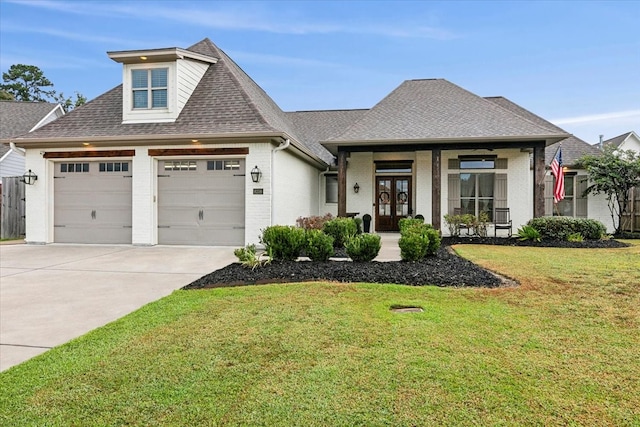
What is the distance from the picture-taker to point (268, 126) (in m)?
10.1

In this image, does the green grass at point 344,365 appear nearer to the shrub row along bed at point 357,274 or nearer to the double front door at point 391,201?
the shrub row along bed at point 357,274

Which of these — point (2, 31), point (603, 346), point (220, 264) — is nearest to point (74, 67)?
point (2, 31)

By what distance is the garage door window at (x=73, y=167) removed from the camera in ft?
37.0

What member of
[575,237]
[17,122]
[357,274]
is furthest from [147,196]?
[17,122]

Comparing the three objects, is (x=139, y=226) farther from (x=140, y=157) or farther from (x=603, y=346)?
(x=603, y=346)

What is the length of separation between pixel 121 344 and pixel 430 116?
40.8 feet

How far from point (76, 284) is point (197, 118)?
20.4 ft

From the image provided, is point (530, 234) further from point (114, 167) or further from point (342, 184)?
point (114, 167)

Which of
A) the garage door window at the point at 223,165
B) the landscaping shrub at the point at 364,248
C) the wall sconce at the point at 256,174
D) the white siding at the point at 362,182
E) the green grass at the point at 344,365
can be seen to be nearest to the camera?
the green grass at the point at 344,365

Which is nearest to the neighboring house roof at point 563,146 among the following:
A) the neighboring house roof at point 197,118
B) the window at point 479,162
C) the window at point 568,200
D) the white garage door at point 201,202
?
the window at point 568,200

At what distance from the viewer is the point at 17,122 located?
1920cm

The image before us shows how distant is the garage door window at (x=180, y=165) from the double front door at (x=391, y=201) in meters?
7.26

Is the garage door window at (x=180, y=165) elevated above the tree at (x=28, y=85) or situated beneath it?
situated beneath

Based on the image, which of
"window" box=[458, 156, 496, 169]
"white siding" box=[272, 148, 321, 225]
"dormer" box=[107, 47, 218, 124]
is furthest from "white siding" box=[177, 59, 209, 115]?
"window" box=[458, 156, 496, 169]
